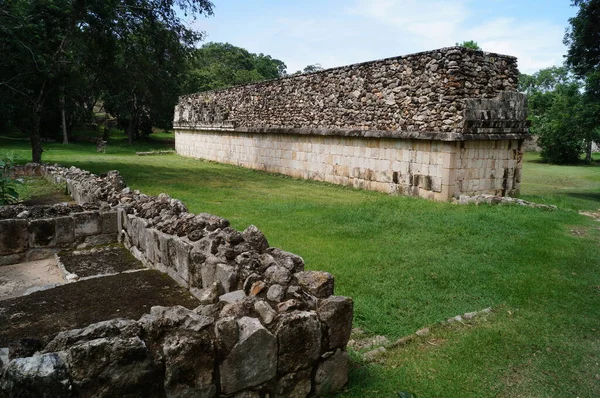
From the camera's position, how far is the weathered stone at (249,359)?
2.62 metres

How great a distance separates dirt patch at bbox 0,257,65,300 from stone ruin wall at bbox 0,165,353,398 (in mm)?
2202

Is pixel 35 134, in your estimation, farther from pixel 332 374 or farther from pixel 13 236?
pixel 332 374

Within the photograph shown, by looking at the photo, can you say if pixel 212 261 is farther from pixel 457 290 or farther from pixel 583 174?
pixel 583 174

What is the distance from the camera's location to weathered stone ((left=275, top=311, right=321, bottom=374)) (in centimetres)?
A: 280

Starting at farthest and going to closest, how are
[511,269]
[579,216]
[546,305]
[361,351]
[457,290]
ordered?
[579,216] → [511,269] → [457,290] → [546,305] → [361,351]

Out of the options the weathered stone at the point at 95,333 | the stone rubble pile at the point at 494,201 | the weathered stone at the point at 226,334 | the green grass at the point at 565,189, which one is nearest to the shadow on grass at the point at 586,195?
the green grass at the point at 565,189

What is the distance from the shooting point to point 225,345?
2621 millimetres

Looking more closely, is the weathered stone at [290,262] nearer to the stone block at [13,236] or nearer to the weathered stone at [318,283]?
the weathered stone at [318,283]

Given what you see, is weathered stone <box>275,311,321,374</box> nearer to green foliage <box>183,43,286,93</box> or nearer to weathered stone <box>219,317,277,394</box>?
weathered stone <box>219,317,277,394</box>

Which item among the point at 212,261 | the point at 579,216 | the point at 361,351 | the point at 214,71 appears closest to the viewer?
the point at 361,351

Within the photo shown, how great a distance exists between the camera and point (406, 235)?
7.56 meters

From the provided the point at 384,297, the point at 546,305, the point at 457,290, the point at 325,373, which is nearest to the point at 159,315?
the point at 325,373

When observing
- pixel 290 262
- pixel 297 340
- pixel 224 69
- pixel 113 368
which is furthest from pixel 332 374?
pixel 224 69

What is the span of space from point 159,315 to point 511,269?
4.66 meters
